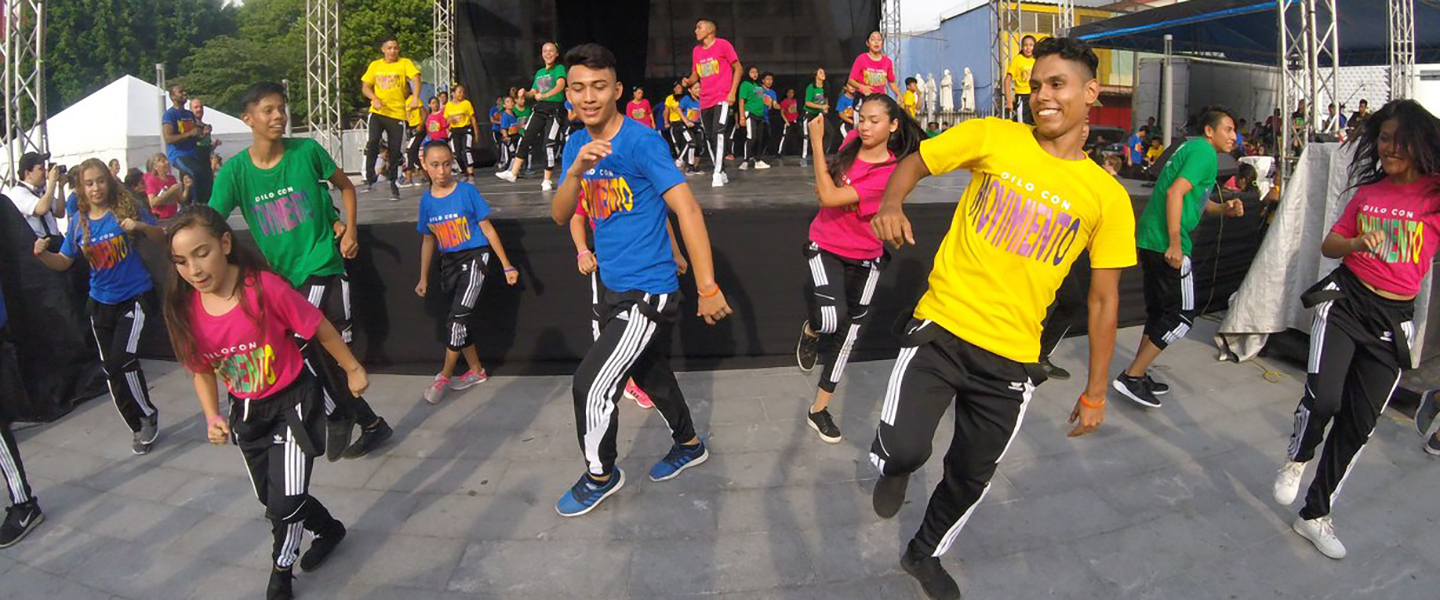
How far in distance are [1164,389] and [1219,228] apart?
2.51m

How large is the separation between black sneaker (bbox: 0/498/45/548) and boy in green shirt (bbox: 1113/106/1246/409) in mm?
5679

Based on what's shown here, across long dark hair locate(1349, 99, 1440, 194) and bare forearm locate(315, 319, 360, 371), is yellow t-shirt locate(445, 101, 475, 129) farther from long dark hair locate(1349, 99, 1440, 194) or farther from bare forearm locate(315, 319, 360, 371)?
long dark hair locate(1349, 99, 1440, 194)

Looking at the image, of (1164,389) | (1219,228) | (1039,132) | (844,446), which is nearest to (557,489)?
(844,446)

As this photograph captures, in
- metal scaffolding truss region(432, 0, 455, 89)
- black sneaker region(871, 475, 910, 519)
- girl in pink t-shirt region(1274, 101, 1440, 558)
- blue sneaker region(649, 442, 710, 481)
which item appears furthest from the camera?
metal scaffolding truss region(432, 0, 455, 89)

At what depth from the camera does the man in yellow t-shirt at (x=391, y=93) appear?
853cm

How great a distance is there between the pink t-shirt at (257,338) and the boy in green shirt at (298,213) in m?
0.89

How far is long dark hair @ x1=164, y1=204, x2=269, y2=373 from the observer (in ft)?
9.08

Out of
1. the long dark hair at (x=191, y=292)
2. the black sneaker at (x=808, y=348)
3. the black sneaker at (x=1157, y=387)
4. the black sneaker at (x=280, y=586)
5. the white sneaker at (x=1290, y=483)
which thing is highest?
the long dark hair at (x=191, y=292)

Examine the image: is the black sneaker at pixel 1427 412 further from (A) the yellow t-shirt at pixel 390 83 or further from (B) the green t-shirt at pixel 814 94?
(A) the yellow t-shirt at pixel 390 83

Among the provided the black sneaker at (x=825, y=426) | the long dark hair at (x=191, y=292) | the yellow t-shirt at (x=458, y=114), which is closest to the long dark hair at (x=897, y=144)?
the black sneaker at (x=825, y=426)

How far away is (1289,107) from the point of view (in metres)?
8.12

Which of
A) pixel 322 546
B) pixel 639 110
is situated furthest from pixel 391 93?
pixel 322 546

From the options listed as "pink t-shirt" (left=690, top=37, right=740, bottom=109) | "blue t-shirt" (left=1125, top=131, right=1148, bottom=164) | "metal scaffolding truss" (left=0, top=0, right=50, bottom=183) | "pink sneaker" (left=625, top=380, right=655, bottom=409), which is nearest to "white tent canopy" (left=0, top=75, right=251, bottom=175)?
"metal scaffolding truss" (left=0, top=0, right=50, bottom=183)

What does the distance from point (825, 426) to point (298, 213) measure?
116 inches
